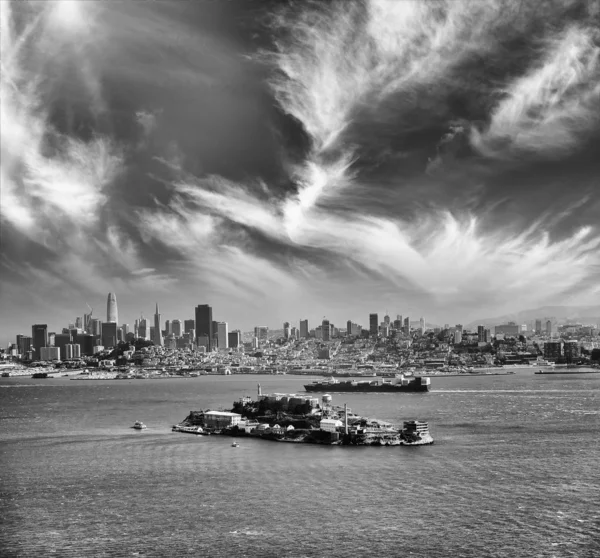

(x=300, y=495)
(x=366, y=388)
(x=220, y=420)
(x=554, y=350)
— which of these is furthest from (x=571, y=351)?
(x=300, y=495)

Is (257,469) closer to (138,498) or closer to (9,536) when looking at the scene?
(138,498)

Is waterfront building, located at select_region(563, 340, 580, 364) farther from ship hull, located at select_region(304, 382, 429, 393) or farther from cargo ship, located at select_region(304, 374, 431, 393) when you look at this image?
ship hull, located at select_region(304, 382, 429, 393)

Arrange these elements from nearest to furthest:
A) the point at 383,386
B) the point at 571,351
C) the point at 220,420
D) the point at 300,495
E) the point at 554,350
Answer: the point at 300,495
the point at 220,420
the point at 383,386
the point at 571,351
the point at 554,350

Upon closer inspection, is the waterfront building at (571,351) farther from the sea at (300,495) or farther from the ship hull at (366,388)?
the sea at (300,495)

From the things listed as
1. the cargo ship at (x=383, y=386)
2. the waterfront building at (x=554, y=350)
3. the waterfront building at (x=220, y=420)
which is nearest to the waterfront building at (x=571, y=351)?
the waterfront building at (x=554, y=350)

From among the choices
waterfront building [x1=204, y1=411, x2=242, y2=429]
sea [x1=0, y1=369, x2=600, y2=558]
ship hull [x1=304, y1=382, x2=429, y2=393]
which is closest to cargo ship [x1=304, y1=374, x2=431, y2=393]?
ship hull [x1=304, y1=382, x2=429, y2=393]

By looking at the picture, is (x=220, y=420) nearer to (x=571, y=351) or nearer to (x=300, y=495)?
(x=300, y=495)

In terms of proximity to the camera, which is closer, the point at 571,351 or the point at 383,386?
the point at 383,386

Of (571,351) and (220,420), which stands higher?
(571,351)

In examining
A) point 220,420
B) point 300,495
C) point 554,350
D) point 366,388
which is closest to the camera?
point 300,495
